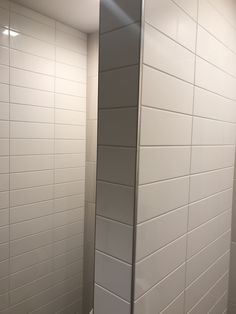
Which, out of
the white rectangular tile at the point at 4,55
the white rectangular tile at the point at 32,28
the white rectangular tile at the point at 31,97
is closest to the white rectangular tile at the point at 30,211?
the white rectangular tile at the point at 31,97

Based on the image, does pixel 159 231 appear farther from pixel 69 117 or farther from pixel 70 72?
pixel 70 72

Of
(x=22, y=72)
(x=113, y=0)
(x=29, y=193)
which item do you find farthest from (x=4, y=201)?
(x=113, y=0)

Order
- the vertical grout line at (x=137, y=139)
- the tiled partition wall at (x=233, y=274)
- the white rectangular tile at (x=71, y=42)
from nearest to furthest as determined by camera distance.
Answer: the vertical grout line at (x=137, y=139)
the tiled partition wall at (x=233, y=274)
the white rectangular tile at (x=71, y=42)

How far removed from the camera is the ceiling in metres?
1.41

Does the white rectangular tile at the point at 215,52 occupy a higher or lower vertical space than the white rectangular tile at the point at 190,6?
lower

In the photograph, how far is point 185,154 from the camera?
2.66ft

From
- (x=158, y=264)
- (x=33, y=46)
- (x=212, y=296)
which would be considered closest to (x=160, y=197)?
(x=158, y=264)

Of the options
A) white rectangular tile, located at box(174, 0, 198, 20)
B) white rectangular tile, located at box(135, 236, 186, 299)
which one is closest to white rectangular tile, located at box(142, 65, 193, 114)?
white rectangular tile, located at box(174, 0, 198, 20)

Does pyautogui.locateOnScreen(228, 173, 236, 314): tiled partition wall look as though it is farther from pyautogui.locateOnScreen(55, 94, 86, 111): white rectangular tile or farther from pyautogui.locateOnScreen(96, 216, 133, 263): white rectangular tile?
pyautogui.locateOnScreen(55, 94, 86, 111): white rectangular tile

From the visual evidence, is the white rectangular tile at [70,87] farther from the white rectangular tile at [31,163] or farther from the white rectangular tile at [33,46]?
the white rectangular tile at [31,163]

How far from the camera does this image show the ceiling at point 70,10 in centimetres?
141

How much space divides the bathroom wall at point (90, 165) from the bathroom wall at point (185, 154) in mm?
1014

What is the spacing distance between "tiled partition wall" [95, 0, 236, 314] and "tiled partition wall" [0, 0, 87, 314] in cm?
96

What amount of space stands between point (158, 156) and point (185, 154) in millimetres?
165
